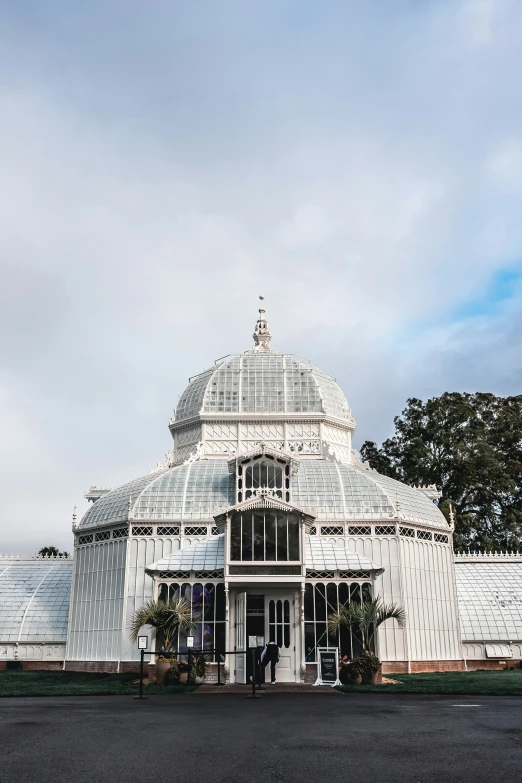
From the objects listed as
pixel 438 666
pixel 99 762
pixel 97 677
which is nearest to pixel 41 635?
pixel 97 677

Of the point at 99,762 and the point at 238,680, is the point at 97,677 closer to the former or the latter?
the point at 238,680

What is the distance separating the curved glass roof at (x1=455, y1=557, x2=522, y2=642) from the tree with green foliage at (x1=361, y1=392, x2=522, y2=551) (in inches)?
510

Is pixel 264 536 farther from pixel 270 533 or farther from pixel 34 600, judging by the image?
pixel 34 600

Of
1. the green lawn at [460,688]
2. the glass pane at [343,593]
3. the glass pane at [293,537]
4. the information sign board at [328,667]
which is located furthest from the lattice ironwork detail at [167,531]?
the green lawn at [460,688]

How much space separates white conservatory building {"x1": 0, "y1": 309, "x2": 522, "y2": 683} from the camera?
30516mm

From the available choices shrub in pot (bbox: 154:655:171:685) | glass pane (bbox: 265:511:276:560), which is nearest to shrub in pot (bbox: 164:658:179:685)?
shrub in pot (bbox: 154:655:171:685)

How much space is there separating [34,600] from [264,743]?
30.6 metres

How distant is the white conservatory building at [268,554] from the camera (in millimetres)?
30516

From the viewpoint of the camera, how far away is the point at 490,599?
131ft

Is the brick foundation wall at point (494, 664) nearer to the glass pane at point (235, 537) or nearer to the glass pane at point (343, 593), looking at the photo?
the glass pane at point (343, 593)

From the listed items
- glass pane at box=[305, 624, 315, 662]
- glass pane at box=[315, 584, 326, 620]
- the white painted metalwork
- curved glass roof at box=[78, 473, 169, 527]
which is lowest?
glass pane at box=[305, 624, 315, 662]

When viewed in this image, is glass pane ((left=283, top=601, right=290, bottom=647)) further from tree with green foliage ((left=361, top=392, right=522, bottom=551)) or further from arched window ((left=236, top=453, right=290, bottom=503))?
tree with green foliage ((left=361, top=392, right=522, bottom=551))

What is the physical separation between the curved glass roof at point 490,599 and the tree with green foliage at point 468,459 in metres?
13.0

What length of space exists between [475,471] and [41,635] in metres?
34.4
